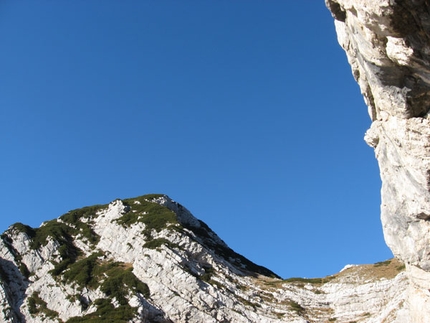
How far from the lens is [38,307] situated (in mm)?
60562

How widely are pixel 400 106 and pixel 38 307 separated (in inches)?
2379

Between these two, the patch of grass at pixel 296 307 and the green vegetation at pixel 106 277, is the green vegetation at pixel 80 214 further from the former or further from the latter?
the patch of grass at pixel 296 307

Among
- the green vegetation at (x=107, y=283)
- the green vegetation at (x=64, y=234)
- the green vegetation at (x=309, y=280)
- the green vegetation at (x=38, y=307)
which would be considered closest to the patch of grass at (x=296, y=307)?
the green vegetation at (x=309, y=280)

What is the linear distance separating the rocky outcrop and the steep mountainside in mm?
15480

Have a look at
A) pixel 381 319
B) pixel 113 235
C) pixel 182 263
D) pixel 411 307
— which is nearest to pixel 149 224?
pixel 113 235

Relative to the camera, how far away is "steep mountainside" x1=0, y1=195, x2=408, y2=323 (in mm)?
54781

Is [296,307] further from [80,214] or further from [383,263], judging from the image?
[80,214]

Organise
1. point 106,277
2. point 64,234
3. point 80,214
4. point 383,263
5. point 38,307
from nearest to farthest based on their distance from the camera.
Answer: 1. point 38,307
2. point 106,277
3. point 383,263
4. point 64,234
5. point 80,214

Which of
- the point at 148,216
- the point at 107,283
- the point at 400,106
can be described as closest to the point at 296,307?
the point at 107,283

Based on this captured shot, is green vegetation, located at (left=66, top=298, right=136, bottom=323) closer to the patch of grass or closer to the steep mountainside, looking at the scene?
the steep mountainside

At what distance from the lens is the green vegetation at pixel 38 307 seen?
193ft

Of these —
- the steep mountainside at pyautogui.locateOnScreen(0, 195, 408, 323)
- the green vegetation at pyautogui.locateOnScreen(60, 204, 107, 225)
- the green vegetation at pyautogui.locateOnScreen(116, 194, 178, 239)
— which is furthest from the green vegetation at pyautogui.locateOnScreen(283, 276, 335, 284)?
the green vegetation at pyautogui.locateOnScreen(60, 204, 107, 225)

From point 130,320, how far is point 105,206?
50104 millimetres

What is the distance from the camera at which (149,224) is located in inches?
3049
